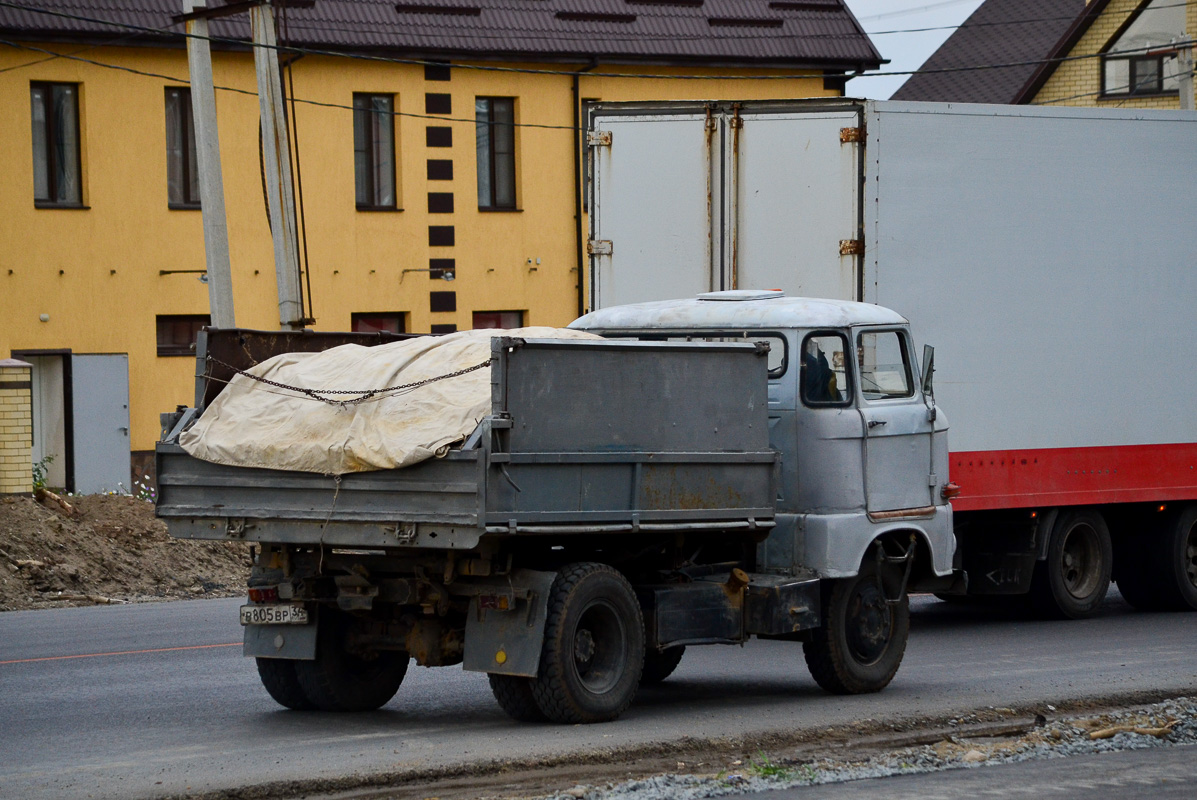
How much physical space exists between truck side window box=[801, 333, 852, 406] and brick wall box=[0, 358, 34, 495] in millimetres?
11772

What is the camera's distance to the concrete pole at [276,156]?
19672 millimetres

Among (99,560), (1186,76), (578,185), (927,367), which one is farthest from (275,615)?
(1186,76)

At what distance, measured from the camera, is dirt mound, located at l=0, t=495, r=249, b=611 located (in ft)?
57.7

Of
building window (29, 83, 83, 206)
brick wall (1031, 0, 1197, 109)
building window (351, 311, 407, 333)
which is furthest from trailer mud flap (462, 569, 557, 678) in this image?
brick wall (1031, 0, 1197, 109)

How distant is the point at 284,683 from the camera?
1007cm

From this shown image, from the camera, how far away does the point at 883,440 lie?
11094mm

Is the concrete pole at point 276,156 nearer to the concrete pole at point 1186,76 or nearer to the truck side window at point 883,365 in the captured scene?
the truck side window at point 883,365

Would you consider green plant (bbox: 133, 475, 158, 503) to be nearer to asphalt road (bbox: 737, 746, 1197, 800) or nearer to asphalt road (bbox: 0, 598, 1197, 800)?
asphalt road (bbox: 0, 598, 1197, 800)

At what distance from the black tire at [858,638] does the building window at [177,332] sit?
18423 millimetres

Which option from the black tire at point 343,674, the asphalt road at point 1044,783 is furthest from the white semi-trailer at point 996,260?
the asphalt road at point 1044,783

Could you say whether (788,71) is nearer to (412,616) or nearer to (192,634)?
(192,634)

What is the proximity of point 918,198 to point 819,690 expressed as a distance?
177 inches

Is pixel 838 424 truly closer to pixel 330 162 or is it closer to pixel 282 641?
pixel 282 641

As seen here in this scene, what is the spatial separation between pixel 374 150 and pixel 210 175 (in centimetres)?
1043
